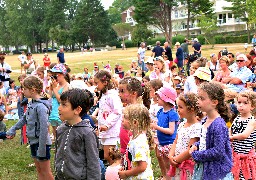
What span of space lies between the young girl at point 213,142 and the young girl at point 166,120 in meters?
1.30

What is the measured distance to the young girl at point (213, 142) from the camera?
414cm

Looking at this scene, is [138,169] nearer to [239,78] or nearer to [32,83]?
[32,83]

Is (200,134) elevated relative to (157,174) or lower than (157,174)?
elevated

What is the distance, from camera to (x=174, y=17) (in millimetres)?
99250

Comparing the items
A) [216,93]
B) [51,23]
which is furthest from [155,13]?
[216,93]

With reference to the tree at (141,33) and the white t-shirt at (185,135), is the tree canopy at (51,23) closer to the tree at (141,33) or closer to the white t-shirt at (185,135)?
the tree at (141,33)

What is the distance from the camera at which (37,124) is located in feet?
19.7

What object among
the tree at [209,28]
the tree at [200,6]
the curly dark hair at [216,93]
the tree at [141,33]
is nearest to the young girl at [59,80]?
the curly dark hair at [216,93]

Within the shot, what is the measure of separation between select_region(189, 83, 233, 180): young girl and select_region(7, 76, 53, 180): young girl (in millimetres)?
2504

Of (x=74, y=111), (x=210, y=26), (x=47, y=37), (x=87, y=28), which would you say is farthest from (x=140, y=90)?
(x=47, y=37)

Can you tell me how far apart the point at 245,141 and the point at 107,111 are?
2.20 m

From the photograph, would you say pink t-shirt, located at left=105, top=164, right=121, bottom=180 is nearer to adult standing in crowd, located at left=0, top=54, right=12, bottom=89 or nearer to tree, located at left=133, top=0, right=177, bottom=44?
adult standing in crowd, located at left=0, top=54, right=12, bottom=89

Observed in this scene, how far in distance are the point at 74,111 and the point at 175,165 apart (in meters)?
1.60

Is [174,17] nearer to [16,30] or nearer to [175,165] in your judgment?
[16,30]
